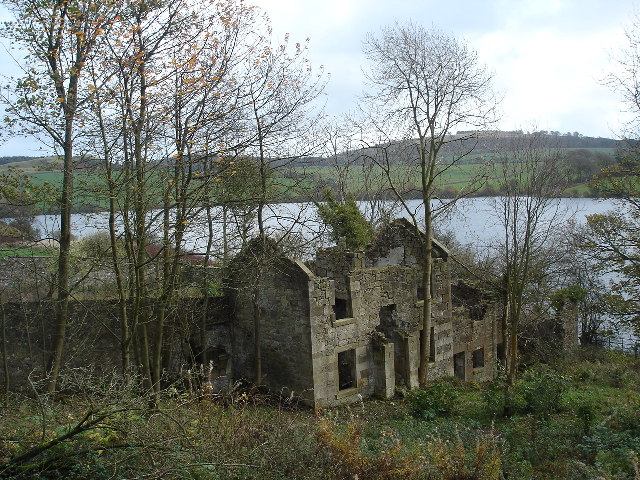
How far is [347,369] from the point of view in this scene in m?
16.9

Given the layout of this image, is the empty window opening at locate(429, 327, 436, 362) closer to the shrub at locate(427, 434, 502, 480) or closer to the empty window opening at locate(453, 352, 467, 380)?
the empty window opening at locate(453, 352, 467, 380)

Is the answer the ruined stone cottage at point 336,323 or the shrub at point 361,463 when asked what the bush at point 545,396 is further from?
the shrub at point 361,463

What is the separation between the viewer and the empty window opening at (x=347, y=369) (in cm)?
1606

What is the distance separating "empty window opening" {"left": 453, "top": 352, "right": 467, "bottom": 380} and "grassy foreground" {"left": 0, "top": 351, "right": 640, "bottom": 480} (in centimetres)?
731

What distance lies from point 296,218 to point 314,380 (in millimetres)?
4561

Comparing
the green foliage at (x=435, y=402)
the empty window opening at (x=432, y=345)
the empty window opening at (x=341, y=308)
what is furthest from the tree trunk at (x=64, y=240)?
the empty window opening at (x=432, y=345)

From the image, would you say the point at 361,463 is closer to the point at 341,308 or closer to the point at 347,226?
the point at 341,308

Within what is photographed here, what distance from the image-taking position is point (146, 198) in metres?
9.43

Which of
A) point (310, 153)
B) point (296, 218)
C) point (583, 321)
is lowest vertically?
point (583, 321)

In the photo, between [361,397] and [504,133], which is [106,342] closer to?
[361,397]

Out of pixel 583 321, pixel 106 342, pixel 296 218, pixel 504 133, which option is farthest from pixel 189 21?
pixel 583 321

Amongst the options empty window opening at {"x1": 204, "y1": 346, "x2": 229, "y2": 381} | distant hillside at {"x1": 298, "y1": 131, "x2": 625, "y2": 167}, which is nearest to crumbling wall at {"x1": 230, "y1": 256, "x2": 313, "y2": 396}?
empty window opening at {"x1": 204, "y1": 346, "x2": 229, "y2": 381}

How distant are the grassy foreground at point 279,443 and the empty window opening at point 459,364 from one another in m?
7.31

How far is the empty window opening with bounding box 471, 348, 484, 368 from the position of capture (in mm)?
21734
